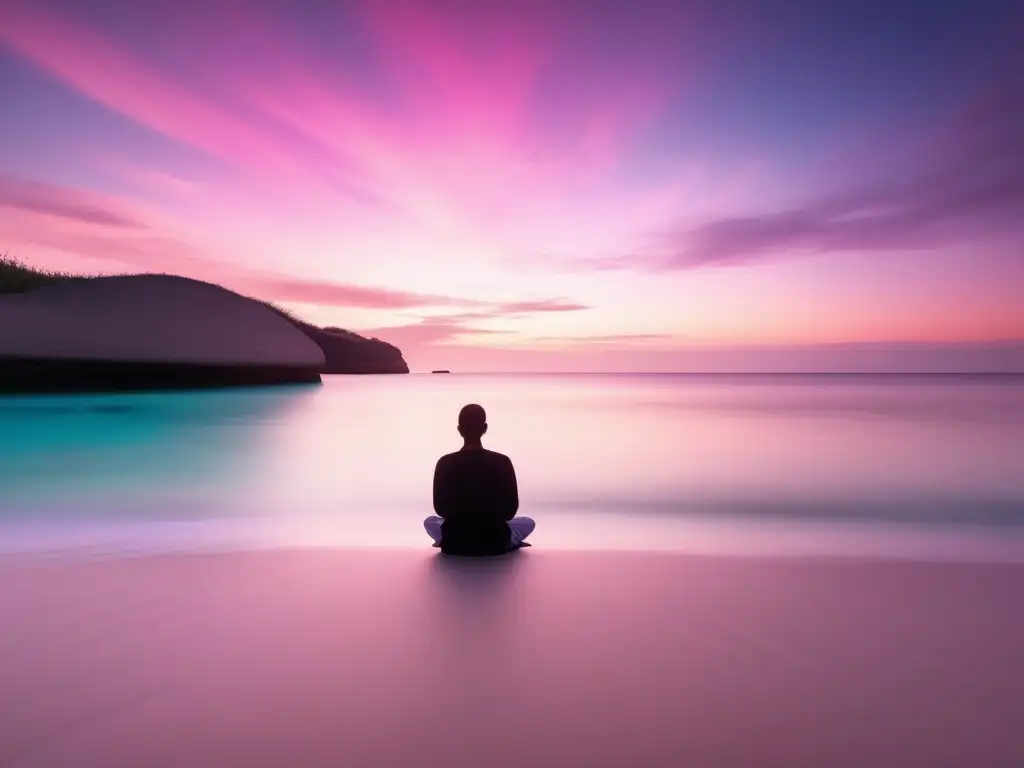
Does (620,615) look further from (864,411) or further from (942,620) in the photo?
(864,411)

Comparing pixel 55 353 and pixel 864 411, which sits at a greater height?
pixel 55 353

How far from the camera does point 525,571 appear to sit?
5.38 m

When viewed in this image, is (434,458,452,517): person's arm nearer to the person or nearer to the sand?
the person

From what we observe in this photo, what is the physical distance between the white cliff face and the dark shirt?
165 feet

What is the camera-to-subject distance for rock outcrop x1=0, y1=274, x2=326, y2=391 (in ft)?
145

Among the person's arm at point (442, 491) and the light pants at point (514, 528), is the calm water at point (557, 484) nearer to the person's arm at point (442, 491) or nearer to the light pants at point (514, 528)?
the light pants at point (514, 528)

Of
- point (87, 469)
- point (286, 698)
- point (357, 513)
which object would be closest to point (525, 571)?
point (286, 698)

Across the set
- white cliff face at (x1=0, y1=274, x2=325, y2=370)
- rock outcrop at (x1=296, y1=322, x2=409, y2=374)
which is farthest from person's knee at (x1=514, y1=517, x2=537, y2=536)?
rock outcrop at (x1=296, y1=322, x2=409, y2=374)

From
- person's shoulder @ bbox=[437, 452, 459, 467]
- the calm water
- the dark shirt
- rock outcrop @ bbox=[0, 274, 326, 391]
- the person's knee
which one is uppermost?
rock outcrop @ bbox=[0, 274, 326, 391]

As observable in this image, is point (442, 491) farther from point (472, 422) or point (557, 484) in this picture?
point (557, 484)

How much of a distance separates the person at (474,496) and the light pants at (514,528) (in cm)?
1

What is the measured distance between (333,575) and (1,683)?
2.42 meters

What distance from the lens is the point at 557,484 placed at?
12.4 metres

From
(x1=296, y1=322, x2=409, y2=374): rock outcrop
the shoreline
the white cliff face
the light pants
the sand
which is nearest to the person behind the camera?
the sand
